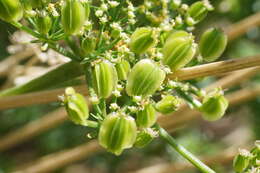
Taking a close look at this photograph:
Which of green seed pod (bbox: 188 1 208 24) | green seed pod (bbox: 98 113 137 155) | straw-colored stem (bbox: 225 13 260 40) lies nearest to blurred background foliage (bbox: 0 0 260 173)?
straw-colored stem (bbox: 225 13 260 40)

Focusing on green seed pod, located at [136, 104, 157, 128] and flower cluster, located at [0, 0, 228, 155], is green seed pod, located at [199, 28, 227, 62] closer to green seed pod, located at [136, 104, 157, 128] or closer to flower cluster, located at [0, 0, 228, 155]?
flower cluster, located at [0, 0, 228, 155]

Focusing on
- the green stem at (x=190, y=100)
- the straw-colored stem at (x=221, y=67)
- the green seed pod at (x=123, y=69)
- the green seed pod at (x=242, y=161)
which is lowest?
the green seed pod at (x=242, y=161)

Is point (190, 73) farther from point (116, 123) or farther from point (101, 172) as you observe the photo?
point (101, 172)

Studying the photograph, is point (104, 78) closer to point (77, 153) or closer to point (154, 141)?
point (77, 153)

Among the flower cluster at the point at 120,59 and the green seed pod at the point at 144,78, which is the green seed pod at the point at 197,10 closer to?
the flower cluster at the point at 120,59

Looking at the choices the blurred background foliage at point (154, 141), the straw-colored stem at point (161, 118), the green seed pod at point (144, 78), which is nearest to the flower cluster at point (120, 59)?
the green seed pod at point (144, 78)

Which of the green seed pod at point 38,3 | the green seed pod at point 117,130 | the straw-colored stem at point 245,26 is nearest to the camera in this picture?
the green seed pod at point 117,130

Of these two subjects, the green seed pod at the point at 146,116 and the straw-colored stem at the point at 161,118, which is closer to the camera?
the green seed pod at the point at 146,116
